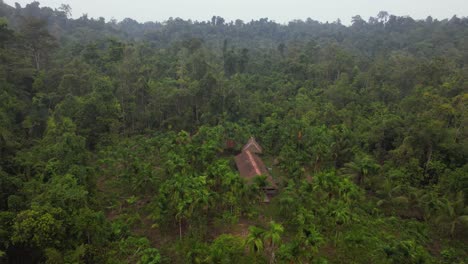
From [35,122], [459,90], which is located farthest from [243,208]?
[459,90]

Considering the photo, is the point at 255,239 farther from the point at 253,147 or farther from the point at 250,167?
the point at 253,147

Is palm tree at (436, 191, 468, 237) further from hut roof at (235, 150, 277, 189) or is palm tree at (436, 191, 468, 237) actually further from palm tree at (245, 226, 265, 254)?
palm tree at (245, 226, 265, 254)

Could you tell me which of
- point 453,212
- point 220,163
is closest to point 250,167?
point 220,163

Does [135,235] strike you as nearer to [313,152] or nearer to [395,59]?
[313,152]

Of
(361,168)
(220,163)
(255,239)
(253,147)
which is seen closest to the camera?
(255,239)

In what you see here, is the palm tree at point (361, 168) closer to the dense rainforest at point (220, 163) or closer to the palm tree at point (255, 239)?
the dense rainforest at point (220, 163)

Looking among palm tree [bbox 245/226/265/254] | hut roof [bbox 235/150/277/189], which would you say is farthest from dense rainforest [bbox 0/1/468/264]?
hut roof [bbox 235/150/277/189]
